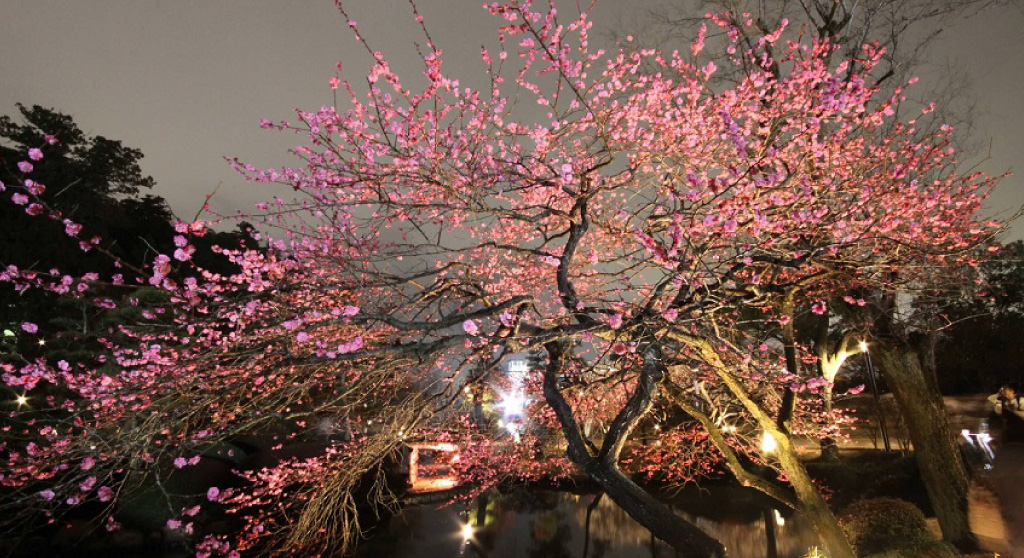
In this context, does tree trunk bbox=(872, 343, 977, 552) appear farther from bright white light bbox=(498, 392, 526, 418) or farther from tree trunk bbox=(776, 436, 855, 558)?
bright white light bbox=(498, 392, 526, 418)

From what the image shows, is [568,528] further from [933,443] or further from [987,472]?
[987,472]

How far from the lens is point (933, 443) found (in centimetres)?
829

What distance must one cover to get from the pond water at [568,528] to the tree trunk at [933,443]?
5.67 meters

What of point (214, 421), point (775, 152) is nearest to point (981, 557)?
point (775, 152)

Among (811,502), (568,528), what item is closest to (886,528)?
(811,502)

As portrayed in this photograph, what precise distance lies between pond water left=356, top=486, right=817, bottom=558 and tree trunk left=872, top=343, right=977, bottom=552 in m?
5.67

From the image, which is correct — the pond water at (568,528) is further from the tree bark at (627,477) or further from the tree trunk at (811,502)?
the tree bark at (627,477)

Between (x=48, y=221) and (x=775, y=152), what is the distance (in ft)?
75.3

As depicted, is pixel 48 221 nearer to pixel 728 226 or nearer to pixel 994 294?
pixel 728 226

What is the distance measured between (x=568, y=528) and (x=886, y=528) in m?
9.68

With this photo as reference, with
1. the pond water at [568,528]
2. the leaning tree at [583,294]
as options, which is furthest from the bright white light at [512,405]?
the leaning tree at [583,294]

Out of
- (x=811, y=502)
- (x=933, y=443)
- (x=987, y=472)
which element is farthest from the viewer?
(x=987, y=472)

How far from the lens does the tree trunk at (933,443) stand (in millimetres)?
8172

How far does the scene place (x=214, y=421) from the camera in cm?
526
